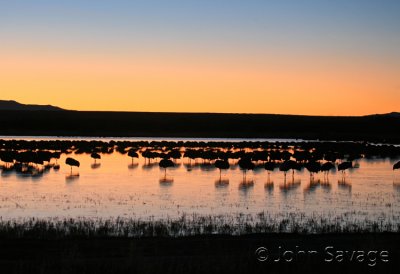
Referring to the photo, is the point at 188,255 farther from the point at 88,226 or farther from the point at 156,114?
the point at 156,114

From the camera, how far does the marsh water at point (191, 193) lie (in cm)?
2470

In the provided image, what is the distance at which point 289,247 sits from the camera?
16031mm

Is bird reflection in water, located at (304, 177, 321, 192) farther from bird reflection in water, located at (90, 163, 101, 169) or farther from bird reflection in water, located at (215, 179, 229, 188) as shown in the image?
bird reflection in water, located at (90, 163, 101, 169)

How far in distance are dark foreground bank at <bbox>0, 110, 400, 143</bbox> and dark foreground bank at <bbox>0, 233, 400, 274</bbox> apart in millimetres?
119481

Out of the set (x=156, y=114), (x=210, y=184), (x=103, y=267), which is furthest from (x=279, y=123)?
(x=103, y=267)

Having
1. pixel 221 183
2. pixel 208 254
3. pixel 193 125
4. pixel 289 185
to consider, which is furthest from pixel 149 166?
pixel 193 125

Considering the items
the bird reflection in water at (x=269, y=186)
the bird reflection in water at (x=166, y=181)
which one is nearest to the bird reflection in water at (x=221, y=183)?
the bird reflection in water at (x=269, y=186)

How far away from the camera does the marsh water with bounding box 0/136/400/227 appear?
24.7 metres

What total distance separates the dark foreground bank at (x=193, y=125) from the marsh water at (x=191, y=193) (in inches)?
3785

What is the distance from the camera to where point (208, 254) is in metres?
15.1

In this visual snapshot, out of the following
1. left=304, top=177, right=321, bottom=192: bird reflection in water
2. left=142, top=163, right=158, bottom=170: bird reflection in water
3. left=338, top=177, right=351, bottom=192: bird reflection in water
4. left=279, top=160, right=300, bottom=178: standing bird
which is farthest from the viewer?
left=142, top=163, right=158, bottom=170: bird reflection in water
